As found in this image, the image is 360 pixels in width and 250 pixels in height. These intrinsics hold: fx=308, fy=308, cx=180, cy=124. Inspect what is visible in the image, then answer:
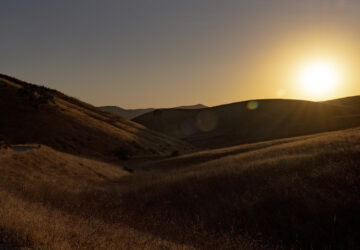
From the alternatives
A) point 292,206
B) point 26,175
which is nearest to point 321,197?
point 292,206

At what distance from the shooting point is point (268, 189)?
1180cm

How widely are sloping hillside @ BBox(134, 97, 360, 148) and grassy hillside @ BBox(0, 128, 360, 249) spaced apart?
280 ft

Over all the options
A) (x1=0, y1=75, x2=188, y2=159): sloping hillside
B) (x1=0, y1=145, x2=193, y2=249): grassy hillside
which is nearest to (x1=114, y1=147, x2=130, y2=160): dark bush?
(x1=0, y1=75, x2=188, y2=159): sloping hillside

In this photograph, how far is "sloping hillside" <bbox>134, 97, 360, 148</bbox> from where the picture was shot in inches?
4016

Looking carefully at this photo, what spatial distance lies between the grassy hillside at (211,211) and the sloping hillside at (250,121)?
85230mm

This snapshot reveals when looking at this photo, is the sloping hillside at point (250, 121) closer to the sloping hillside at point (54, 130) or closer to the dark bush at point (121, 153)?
the sloping hillside at point (54, 130)

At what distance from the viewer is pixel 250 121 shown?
5404 inches

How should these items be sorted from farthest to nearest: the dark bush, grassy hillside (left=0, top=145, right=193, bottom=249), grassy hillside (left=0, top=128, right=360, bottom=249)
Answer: the dark bush
grassy hillside (left=0, top=128, right=360, bottom=249)
grassy hillside (left=0, top=145, right=193, bottom=249)

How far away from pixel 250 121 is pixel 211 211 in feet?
425

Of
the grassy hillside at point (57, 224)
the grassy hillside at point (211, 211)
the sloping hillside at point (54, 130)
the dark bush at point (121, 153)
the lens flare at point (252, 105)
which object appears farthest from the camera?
the lens flare at point (252, 105)

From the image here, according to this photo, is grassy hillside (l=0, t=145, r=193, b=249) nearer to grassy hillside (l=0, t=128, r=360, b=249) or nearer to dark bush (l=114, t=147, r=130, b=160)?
grassy hillside (l=0, t=128, r=360, b=249)

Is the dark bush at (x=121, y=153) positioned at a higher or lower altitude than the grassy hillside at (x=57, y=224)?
lower

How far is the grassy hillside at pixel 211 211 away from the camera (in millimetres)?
6730

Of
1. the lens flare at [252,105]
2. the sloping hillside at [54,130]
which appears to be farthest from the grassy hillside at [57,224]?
the lens flare at [252,105]
